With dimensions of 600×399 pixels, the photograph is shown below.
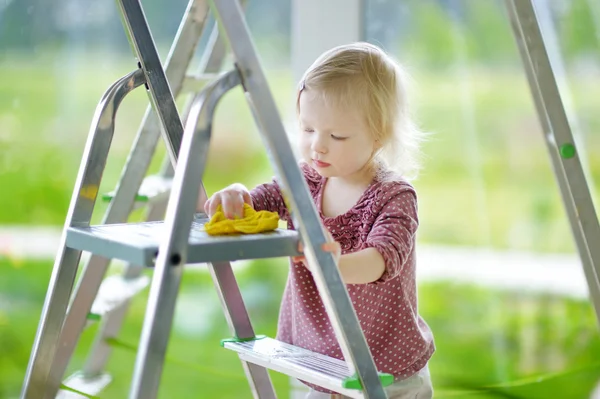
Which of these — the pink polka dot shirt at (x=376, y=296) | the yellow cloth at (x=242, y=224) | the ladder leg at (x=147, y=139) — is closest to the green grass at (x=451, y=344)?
the ladder leg at (x=147, y=139)

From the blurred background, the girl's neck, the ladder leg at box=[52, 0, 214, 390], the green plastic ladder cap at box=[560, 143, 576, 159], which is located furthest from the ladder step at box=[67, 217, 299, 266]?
the blurred background

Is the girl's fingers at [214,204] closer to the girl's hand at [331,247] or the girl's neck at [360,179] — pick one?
the girl's hand at [331,247]

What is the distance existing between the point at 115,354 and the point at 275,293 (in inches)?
26.1

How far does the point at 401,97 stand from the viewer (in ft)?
6.30

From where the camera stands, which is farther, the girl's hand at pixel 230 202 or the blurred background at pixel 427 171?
the blurred background at pixel 427 171

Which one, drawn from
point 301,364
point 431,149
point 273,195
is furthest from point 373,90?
point 431,149

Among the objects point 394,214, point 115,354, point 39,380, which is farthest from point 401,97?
point 115,354

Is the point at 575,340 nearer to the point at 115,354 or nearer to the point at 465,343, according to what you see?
the point at 465,343

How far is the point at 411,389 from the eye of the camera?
1.94 m

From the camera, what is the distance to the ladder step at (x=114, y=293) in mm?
2344

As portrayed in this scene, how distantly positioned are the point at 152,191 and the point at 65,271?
0.79m

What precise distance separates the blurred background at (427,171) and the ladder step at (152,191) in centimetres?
56

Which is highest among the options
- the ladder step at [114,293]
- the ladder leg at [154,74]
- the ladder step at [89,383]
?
the ladder leg at [154,74]

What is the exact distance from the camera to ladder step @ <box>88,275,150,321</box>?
7.69 feet
